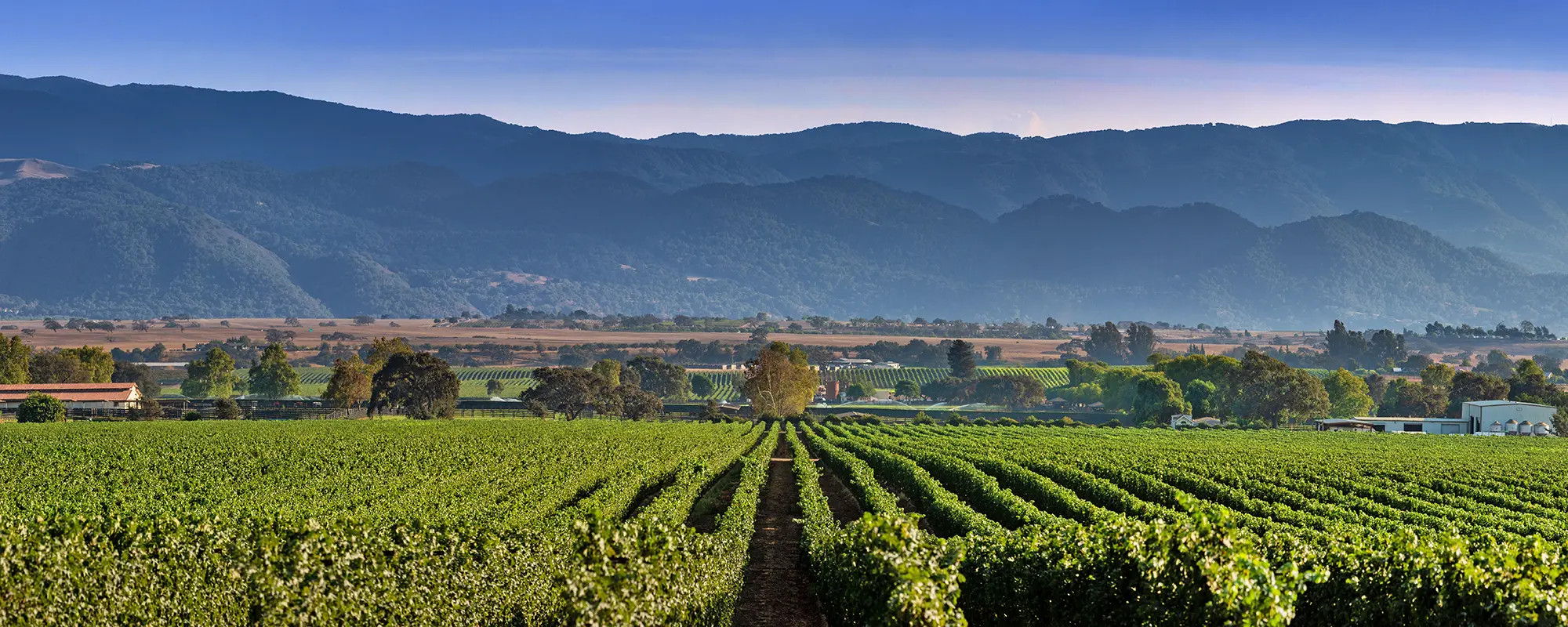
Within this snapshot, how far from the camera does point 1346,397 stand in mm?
145875

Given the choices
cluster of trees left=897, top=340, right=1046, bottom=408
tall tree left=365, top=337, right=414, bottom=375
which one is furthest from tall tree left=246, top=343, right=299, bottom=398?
cluster of trees left=897, top=340, right=1046, bottom=408

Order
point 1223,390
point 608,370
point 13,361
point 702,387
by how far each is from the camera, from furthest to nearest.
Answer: point 702,387 → point 608,370 → point 1223,390 → point 13,361

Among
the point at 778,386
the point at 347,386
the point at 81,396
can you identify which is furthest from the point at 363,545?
the point at 778,386

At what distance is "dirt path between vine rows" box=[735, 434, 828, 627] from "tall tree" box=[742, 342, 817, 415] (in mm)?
86820

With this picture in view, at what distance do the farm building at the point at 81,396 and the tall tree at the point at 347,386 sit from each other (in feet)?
52.2

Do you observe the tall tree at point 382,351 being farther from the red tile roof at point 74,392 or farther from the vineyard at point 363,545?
the vineyard at point 363,545

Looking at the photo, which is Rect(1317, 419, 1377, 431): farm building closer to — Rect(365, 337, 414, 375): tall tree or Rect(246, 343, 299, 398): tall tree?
Rect(365, 337, 414, 375): tall tree

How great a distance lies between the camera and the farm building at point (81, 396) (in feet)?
365

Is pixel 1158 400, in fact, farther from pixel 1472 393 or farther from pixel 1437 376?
pixel 1437 376

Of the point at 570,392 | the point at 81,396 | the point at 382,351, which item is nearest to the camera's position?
the point at 81,396

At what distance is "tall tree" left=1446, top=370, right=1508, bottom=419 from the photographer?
13012 centimetres

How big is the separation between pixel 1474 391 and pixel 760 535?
110 m

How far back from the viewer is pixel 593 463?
5572 cm

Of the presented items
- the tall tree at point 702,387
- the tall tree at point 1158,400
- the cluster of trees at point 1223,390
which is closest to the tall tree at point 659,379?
the tall tree at point 702,387
